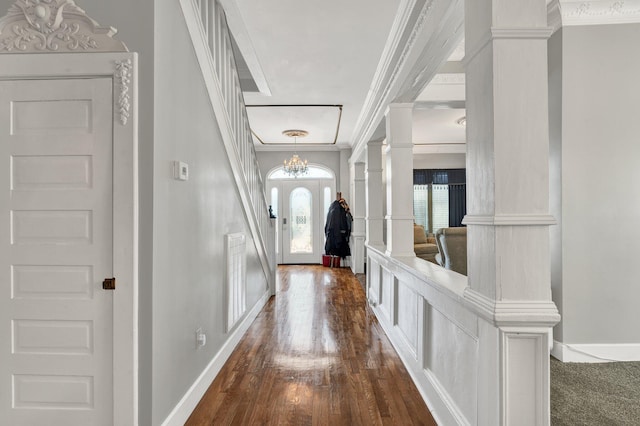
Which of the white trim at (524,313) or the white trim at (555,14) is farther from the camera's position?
the white trim at (555,14)

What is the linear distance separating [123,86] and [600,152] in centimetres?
333

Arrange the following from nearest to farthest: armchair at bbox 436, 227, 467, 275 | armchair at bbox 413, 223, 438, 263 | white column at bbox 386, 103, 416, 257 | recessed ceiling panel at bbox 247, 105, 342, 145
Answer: white column at bbox 386, 103, 416, 257
armchair at bbox 436, 227, 467, 275
recessed ceiling panel at bbox 247, 105, 342, 145
armchair at bbox 413, 223, 438, 263

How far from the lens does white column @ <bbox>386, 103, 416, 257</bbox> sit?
314 centimetres

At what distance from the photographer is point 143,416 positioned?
1644 mm

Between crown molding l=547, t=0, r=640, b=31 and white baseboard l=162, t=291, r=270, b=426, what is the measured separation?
365cm

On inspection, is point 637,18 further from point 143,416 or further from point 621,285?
point 143,416

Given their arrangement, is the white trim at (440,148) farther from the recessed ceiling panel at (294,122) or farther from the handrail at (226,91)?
the handrail at (226,91)

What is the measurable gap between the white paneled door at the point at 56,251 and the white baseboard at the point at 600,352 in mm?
3091

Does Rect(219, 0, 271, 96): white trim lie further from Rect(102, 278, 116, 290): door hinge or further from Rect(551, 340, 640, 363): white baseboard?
Rect(551, 340, 640, 363): white baseboard

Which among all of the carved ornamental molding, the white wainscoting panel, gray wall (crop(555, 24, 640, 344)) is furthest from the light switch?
Answer: gray wall (crop(555, 24, 640, 344))

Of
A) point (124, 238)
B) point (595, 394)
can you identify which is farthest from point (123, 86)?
point (595, 394)

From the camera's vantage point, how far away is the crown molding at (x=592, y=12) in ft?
8.75

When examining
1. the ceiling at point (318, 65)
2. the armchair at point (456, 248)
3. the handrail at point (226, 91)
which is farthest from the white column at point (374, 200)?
the handrail at point (226, 91)

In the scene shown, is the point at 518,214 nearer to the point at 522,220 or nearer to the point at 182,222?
the point at 522,220
